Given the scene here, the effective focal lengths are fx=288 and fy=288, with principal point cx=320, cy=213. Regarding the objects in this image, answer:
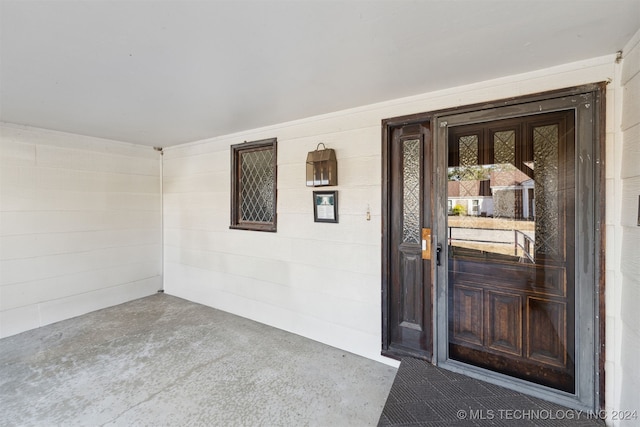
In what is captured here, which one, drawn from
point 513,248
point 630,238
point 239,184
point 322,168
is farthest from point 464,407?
point 239,184

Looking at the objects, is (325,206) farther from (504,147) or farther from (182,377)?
(182,377)

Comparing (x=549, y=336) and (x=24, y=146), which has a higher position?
(x=24, y=146)

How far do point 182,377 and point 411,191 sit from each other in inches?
100

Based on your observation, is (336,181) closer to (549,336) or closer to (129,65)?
(129,65)

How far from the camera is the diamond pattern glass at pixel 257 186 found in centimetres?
355

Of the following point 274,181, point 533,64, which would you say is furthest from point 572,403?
point 274,181

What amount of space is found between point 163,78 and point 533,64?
2.58 m

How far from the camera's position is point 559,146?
196 centimetres

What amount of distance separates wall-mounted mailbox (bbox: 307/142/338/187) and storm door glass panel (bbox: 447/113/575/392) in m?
1.05

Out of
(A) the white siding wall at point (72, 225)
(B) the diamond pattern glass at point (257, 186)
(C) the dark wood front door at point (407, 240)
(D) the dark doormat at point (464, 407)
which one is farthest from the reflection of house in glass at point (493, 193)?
(A) the white siding wall at point (72, 225)

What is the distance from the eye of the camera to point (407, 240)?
2.58 metres

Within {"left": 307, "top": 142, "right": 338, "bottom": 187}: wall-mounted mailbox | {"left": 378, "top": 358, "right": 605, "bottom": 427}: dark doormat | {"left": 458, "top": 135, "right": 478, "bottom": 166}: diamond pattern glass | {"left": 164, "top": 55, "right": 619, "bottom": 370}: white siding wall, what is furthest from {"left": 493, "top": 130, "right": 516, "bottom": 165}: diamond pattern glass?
{"left": 378, "top": 358, "right": 605, "bottom": 427}: dark doormat

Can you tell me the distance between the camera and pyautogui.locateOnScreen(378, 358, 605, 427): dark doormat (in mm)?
1788

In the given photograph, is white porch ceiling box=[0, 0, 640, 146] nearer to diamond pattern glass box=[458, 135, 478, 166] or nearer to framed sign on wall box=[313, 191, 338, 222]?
diamond pattern glass box=[458, 135, 478, 166]
